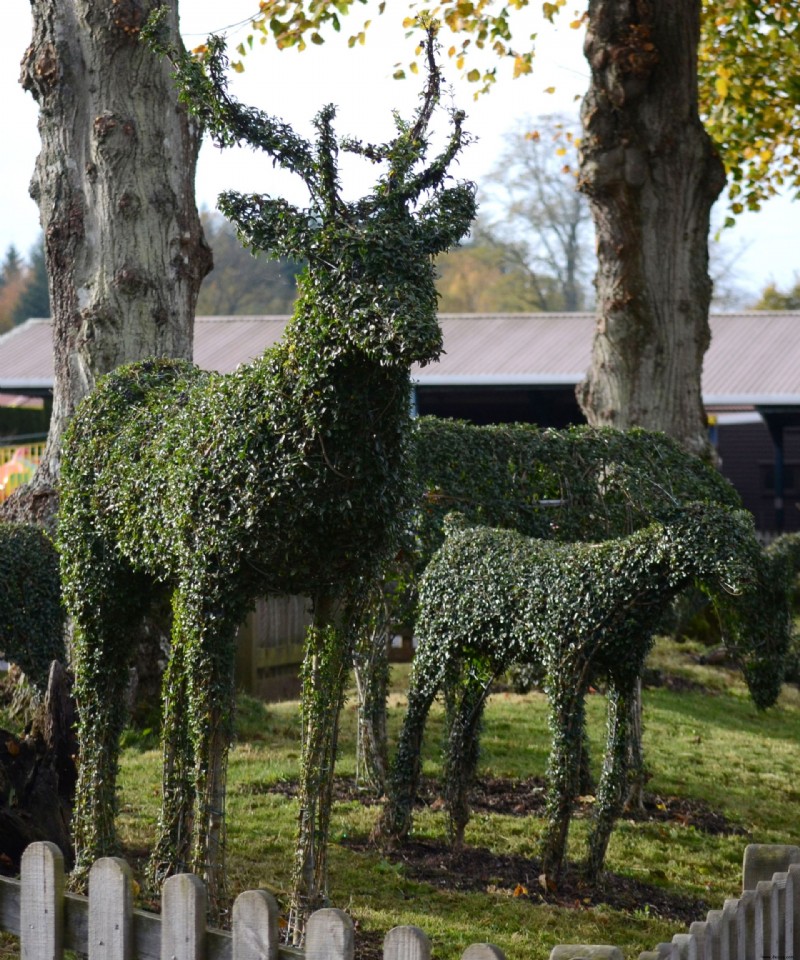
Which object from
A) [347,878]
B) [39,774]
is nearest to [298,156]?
[39,774]

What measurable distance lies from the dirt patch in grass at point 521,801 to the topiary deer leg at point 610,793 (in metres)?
1.55

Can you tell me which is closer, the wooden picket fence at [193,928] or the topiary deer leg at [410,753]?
the wooden picket fence at [193,928]

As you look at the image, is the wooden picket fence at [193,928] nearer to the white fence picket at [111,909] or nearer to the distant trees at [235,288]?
the white fence picket at [111,909]

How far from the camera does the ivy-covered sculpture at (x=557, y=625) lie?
5867mm

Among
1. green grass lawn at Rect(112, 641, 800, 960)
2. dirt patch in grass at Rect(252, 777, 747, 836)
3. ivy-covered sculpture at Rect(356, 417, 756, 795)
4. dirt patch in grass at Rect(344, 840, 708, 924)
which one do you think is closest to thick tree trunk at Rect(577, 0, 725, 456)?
green grass lawn at Rect(112, 641, 800, 960)

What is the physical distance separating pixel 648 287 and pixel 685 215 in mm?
824

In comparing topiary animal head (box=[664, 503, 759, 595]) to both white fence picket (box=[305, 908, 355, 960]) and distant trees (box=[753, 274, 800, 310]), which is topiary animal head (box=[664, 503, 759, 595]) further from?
distant trees (box=[753, 274, 800, 310])

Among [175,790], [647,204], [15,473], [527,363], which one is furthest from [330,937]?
[527,363]

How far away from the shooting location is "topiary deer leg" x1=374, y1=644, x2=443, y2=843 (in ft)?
22.2

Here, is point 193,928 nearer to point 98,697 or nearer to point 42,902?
point 42,902

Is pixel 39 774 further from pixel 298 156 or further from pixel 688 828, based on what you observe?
pixel 688 828

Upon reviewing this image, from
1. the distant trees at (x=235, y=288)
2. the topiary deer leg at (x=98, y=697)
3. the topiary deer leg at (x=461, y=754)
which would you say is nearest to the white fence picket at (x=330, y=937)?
the topiary deer leg at (x=98, y=697)

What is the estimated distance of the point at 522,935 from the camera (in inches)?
225

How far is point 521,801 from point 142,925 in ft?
17.3
